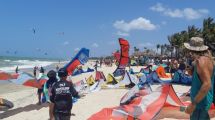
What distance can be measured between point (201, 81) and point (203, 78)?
57 millimetres

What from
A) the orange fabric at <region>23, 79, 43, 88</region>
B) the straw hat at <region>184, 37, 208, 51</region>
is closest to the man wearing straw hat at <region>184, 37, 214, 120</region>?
the straw hat at <region>184, 37, 208, 51</region>

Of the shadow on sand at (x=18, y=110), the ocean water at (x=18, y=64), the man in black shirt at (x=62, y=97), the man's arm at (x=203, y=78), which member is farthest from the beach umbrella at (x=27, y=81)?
the ocean water at (x=18, y=64)

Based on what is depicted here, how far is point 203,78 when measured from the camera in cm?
364

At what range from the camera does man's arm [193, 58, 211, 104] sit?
3611mm

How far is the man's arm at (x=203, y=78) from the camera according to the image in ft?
11.8

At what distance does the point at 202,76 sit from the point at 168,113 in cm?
310

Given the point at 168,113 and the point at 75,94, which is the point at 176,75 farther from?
the point at 75,94

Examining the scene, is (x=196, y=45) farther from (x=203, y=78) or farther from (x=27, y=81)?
(x=27, y=81)

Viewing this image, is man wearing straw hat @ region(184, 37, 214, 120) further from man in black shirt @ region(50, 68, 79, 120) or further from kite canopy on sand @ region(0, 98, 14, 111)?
kite canopy on sand @ region(0, 98, 14, 111)

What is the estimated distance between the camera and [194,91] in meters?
3.83

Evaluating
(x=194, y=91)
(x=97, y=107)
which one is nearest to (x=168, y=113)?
(x=194, y=91)

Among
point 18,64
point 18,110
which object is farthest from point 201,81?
point 18,64

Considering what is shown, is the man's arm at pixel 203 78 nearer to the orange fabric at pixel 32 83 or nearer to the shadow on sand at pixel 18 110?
the shadow on sand at pixel 18 110

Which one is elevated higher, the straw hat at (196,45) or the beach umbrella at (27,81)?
the straw hat at (196,45)
